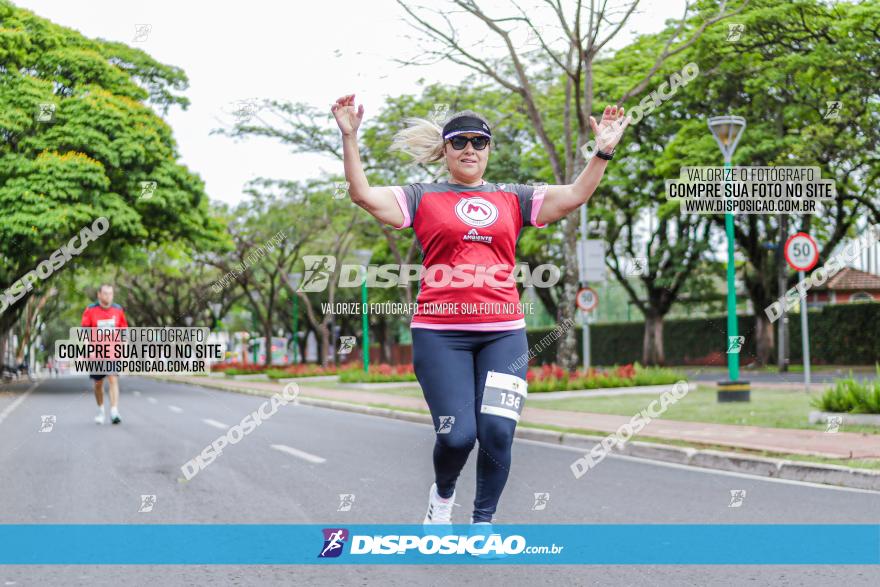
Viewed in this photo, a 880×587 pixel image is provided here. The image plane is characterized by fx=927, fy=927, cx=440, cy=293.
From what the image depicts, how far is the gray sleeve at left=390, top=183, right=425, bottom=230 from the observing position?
407cm

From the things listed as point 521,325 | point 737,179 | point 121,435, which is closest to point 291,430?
point 121,435

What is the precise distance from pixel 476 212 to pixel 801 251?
36.9 ft

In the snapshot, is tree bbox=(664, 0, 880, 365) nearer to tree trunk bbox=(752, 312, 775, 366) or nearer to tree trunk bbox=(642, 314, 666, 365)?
tree trunk bbox=(752, 312, 775, 366)

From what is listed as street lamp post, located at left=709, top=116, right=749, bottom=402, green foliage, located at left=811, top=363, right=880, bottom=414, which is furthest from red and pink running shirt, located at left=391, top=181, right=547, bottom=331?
street lamp post, located at left=709, top=116, right=749, bottom=402

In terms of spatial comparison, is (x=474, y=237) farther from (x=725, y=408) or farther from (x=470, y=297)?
(x=725, y=408)

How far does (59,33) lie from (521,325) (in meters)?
28.1

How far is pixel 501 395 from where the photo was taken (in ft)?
13.3

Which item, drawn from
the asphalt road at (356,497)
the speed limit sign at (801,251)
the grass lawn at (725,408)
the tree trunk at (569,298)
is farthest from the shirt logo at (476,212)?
the tree trunk at (569,298)

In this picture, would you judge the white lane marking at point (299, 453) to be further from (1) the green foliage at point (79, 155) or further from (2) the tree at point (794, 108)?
(1) the green foliage at point (79, 155)

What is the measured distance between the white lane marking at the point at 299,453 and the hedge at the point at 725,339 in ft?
40.8

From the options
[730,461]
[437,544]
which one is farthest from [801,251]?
[437,544]

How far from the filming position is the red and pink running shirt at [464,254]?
158 inches

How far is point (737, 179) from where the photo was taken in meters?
22.7
